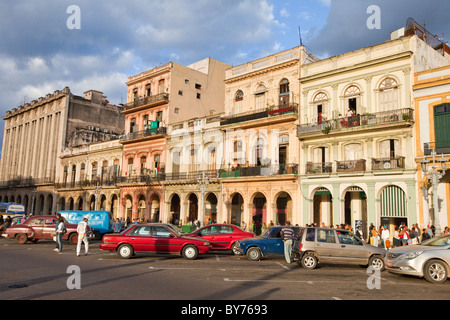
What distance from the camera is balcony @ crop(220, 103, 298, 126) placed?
29812 millimetres

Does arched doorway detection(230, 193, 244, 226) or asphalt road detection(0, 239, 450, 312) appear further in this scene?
arched doorway detection(230, 193, 244, 226)

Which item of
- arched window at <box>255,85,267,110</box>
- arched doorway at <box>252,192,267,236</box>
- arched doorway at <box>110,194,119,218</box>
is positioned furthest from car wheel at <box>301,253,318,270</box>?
arched doorway at <box>110,194,119,218</box>

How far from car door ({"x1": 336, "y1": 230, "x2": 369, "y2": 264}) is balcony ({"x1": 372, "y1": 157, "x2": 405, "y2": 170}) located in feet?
38.9

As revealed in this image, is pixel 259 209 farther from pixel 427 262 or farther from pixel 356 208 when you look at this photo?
pixel 427 262

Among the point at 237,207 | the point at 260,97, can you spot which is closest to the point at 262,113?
the point at 260,97

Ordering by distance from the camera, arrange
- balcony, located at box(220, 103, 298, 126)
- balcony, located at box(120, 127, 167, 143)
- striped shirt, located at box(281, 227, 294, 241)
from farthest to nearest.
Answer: balcony, located at box(120, 127, 167, 143), balcony, located at box(220, 103, 298, 126), striped shirt, located at box(281, 227, 294, 241)

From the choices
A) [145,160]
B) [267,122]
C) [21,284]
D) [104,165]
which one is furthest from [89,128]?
[21,284]

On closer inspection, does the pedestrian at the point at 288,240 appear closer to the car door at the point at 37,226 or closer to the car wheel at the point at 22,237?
the car door at the point at 37,226

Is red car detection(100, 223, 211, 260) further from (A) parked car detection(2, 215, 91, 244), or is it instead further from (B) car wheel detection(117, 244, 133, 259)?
(A) parked car detection(2, 215, 91, 244)

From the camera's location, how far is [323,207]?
28.6m

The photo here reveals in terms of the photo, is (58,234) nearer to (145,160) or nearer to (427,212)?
(427,212)

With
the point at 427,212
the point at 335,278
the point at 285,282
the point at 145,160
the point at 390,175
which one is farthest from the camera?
the point at 145,160
